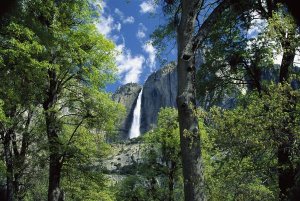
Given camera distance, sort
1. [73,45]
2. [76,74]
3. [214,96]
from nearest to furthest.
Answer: [214,96], [73,45], [76,74]

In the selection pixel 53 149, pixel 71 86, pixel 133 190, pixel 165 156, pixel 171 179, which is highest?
pixel 71 86

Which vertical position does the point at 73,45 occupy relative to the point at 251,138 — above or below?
above

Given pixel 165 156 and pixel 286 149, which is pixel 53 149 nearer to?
pixel 286 149

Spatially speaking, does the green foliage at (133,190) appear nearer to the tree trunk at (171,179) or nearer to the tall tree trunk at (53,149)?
the tree trunk at (171,179)

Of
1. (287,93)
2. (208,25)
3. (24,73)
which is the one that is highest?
(24,73)

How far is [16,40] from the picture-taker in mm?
13812

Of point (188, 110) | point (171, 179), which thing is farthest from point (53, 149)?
point (171, 179)

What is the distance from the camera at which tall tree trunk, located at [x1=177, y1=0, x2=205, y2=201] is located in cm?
630

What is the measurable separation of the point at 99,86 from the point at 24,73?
304 inches

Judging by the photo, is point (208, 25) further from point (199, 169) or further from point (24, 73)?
point (24, 73)

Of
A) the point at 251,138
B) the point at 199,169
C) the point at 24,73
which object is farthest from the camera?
the point at 24,73

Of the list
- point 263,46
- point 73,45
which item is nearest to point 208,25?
point 263,46

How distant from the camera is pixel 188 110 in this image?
662cm

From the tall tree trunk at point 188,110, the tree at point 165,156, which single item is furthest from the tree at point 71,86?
the tall tree trunk at point 188,110
